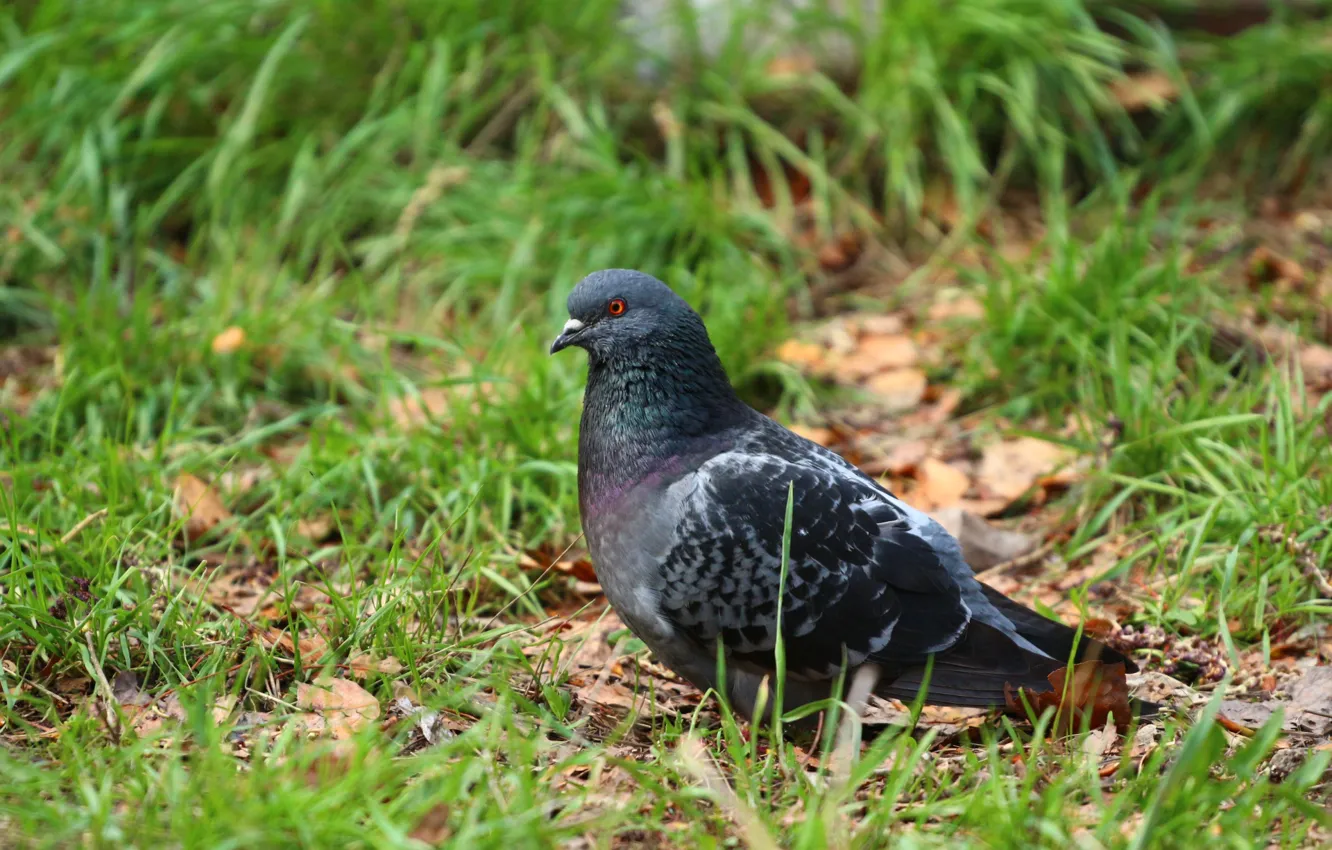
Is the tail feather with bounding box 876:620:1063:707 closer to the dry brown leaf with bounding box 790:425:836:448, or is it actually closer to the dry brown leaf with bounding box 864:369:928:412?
the dry brown leaf with bounding box 790:425:836:448

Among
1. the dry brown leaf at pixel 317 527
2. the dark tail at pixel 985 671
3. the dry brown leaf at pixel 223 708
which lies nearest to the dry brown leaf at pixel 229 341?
the dry brown leaf at pixel 317 527

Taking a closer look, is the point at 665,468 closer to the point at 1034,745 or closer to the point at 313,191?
the point at 1034,745

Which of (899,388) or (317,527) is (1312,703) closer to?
(899,388)

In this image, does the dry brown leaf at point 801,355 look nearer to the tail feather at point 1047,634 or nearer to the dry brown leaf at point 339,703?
the tail feather at point 1047,634

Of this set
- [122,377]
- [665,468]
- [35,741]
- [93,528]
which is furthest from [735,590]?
[122,377]

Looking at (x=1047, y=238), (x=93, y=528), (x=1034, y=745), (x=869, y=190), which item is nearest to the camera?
(x=1034, y=745)

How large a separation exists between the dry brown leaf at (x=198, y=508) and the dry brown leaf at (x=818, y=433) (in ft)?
6.79

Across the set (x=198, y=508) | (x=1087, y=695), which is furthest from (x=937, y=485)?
(x=198, y=508)

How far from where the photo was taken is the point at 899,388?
5.27 m

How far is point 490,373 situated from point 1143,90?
367 cm

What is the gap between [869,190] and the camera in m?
6.34

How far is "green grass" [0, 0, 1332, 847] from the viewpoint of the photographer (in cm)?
262

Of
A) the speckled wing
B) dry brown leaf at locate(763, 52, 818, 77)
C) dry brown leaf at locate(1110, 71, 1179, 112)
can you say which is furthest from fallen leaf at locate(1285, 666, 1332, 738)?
dry brown leaf at locate(763, 52, 818, 77)

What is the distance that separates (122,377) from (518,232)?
1.79 metres
